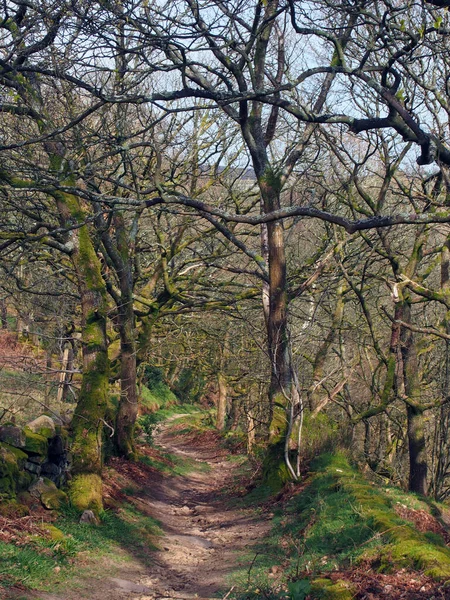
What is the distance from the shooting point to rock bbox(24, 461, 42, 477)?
8.99 metres

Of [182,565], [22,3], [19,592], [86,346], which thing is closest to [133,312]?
[86,346]

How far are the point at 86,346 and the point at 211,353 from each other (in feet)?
45.8

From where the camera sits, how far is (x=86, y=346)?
11.0 m

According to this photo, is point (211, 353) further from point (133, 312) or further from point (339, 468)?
point (339, 468)

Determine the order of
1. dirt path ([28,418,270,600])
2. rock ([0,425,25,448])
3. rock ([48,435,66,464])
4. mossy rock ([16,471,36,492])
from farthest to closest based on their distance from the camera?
rock ([48,435,66,464])
rock ([0,425,25,448])
mossy rock ([16,471,36,492])
dirt path ([28,418,270,600])

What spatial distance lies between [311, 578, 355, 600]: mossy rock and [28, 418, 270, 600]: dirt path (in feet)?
5.59

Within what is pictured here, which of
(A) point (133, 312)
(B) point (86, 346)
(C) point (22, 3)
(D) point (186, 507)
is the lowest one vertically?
(D) point (186, 507)

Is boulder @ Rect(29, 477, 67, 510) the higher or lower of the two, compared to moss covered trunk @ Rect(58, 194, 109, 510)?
lower

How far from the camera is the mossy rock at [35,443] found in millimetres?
9094

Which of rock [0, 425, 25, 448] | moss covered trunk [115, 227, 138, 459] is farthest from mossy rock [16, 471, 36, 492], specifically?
moss covered trunk [115, 227, 138, 459]

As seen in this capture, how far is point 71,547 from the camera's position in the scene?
782 cm

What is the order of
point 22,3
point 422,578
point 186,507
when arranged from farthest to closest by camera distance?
point 186,507, point 22,3, point 422,578

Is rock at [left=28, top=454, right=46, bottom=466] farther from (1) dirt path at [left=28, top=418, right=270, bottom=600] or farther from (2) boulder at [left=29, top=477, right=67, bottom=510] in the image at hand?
(1) dirt path at [left=28, top=418, right=270, bottom=600]

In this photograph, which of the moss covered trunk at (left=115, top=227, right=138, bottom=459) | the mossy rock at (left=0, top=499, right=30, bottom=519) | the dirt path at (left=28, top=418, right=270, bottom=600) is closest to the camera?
the dirt path at (left=28, top=418, right=270, bottom=600)
